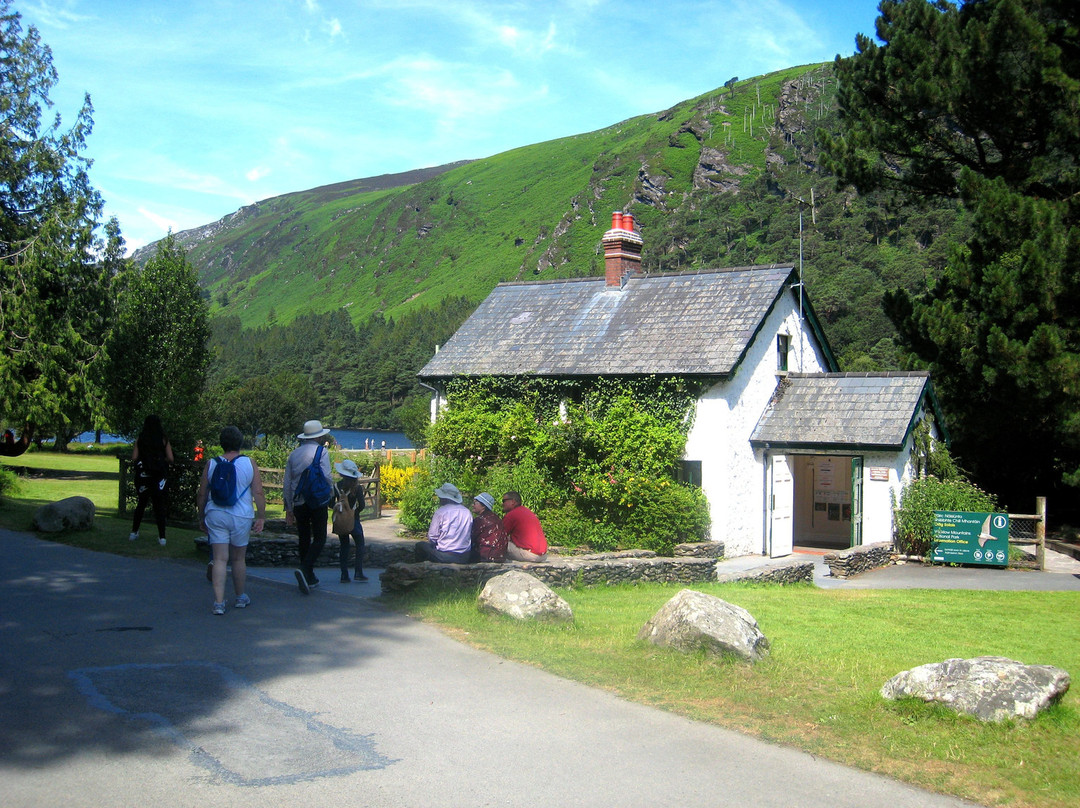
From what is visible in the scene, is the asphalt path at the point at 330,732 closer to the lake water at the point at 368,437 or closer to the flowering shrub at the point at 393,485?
the flowering shrub at the point at 393,485

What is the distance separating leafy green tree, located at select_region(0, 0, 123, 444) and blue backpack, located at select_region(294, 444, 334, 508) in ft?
65.0

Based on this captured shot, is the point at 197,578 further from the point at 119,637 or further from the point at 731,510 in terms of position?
the point at 731,510

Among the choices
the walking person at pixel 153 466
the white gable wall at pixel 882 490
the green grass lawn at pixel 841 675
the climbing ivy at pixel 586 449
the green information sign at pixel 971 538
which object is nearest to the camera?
the green grass lawn at pixel 841 675

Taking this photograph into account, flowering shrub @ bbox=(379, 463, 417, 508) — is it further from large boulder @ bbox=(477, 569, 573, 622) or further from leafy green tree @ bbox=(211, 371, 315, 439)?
leafy green tree @ bbox=(211, 371, 315, 439)

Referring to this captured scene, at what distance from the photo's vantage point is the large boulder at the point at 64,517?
14.3 m

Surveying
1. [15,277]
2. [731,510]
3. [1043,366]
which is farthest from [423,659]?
[15,277]

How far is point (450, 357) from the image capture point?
24.8 meters

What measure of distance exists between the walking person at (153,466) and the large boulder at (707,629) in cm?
828

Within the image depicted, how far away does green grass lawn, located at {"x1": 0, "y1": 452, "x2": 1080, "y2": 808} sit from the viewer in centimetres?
585

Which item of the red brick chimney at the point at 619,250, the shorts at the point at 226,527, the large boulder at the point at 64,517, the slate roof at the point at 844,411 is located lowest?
the large boulder at the point at 64,517

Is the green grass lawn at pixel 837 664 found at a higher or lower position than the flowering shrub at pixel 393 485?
lower

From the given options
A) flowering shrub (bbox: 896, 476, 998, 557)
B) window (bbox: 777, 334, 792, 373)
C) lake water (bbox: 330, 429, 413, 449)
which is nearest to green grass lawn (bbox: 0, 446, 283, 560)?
window (bbox: 777, 334, 792, 373)

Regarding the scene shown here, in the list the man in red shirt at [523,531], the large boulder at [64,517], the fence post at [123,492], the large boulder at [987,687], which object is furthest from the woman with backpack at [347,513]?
the fence post at [123,492]

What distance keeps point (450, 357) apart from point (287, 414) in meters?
75.1
